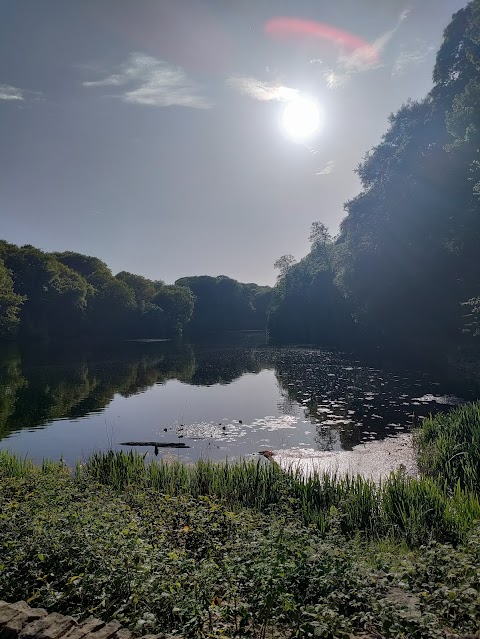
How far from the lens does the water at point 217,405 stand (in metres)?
19.9

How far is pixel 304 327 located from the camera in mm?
90000

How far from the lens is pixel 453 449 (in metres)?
13.5

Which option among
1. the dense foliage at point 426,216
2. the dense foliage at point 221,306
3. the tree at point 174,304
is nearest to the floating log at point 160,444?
the dense foliage at point 426,216

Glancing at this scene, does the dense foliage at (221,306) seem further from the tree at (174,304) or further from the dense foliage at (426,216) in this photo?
the dense foliage at (426,216)

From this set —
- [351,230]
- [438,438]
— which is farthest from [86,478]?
[351,230]

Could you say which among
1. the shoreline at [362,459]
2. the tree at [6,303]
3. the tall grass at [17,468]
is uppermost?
the tree at [6,303]

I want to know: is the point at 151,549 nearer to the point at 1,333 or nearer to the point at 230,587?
the point at 230,587

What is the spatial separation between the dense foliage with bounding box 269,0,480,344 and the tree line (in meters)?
55.5

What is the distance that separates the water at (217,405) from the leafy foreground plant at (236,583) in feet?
35.4

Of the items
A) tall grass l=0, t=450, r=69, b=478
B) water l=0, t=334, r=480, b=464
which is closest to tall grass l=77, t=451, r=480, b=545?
tall grass l=0, t=450, r=69, b=478

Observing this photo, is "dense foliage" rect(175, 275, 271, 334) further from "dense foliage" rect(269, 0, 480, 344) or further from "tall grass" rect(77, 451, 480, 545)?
"tall grass" rect(77, 451, 480, 545)

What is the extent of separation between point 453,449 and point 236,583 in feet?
32.9

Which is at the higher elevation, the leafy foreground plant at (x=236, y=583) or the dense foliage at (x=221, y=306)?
the dense foliage at (x=221, y=306)

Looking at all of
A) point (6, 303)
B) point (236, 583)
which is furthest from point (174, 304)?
point (236, 583)
